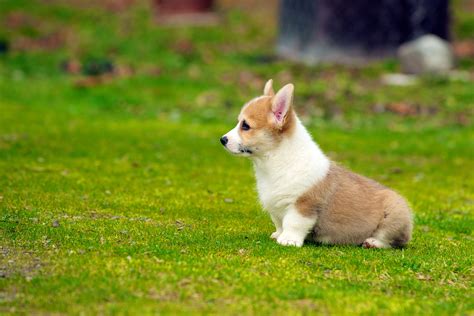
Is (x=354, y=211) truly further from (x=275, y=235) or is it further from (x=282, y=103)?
(x=282, y=103)

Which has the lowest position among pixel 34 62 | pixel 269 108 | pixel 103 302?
pixel 34 62

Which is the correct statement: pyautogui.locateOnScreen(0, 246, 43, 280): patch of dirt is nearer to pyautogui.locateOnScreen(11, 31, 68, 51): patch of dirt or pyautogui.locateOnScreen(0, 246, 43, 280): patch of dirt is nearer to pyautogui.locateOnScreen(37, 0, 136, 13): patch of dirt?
pyautogui.locateOnScreen(11, 31, 68, 51): patch of dirt

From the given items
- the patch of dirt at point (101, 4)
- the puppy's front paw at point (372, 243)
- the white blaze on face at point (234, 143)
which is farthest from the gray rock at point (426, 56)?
the white blaze on face at point (234, 143)

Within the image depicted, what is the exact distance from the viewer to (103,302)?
24.5 ft

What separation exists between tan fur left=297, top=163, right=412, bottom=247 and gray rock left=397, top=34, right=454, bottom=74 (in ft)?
54.4

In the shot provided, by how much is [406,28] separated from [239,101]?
6.70 m

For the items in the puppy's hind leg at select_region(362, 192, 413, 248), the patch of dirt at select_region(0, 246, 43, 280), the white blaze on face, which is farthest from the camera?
the puppy's hind leg at select_region(362, 192, 413, 248)

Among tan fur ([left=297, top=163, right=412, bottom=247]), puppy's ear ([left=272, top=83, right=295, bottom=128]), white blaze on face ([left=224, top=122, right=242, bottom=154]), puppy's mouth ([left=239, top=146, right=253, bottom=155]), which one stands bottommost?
tan fur ([left=297, top=163, right=412, bottom=247])

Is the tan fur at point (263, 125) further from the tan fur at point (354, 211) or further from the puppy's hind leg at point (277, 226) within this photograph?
the puppy's hind leg at point (277, 226)

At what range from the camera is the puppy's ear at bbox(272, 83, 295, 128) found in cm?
966

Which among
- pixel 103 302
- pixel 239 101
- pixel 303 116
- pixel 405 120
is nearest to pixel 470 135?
pixel 405 120

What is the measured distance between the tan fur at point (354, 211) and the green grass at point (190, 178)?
320 mm

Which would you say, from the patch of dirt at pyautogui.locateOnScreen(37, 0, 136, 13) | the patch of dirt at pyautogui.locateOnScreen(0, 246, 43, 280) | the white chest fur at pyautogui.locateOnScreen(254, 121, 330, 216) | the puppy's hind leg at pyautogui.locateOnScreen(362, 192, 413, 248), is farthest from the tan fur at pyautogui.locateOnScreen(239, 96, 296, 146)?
the patch of dirt at pyautogui.locateOnScreen(37, 0, 136, 13)

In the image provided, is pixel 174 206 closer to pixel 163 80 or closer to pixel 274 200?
pixel 274 200
